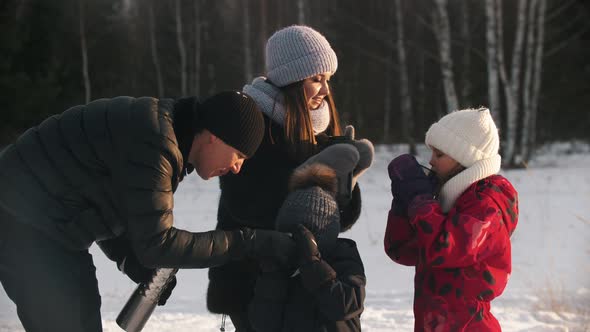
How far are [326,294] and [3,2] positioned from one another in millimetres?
16921

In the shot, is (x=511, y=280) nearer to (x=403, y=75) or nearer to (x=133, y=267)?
(x=133, y=267)

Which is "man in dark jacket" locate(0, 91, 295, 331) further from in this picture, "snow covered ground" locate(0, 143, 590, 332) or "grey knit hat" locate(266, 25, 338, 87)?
"snow covered ground" locate(0, 143, 590, 332)

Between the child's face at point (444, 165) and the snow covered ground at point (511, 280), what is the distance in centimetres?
149

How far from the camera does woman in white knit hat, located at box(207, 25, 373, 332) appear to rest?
2146 mm

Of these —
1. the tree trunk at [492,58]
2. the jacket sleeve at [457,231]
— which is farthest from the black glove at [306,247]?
the tree trunk at [492,58]

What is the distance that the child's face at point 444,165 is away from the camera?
2061 millimetres

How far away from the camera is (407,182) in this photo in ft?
6.47

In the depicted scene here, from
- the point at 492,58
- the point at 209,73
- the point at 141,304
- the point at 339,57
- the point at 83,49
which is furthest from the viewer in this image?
the point at 209,73

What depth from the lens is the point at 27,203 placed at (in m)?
1.77

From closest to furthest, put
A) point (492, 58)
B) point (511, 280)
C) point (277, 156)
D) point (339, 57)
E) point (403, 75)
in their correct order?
point (277, 156)
point (511, 280)
point (492, 58)
point (403, 75)
point (339, 57)

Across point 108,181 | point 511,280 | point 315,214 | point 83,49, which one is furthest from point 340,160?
point 83,49

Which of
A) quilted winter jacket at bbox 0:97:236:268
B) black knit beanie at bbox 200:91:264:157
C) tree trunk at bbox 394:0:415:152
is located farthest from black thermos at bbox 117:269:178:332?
tree trunk at bbox 394:0:415:152

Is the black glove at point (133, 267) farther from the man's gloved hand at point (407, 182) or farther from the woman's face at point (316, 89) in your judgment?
the man's gloved hand at point (407, 182)

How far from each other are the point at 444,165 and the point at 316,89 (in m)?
0.59
